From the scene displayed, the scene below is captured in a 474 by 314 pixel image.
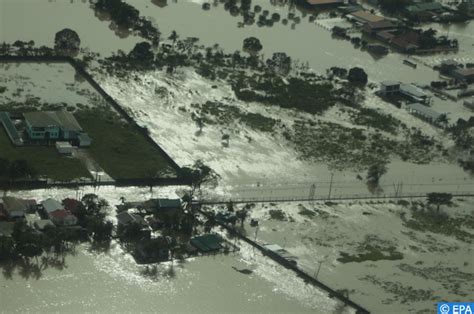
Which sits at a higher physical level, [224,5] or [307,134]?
[224,5]

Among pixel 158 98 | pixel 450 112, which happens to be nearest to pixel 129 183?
pixel 158 98

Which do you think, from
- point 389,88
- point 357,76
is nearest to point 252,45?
point 357,76

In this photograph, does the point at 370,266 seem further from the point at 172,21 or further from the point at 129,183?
the point at 172,21

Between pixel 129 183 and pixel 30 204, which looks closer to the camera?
pixel 30 204

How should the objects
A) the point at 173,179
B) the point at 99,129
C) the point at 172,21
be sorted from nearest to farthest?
the point at 173,179 → the point at 99,129 → the point at 172,21

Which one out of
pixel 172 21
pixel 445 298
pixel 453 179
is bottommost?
pixel 445 298

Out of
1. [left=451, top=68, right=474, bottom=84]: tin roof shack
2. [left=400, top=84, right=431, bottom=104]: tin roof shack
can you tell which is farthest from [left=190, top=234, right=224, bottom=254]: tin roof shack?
[left=451, top=68, right=474, bottom=84]: tin roof shack

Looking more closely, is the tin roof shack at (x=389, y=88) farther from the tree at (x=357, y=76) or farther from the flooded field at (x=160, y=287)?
the flooded field at (x=160, y=287)

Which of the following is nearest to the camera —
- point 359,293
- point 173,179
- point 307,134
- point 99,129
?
point 359,293

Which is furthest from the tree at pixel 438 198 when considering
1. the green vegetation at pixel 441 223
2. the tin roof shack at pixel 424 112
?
the tin roof shack at pixel 424 112

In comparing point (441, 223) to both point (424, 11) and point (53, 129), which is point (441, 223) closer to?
point (53, 129)
